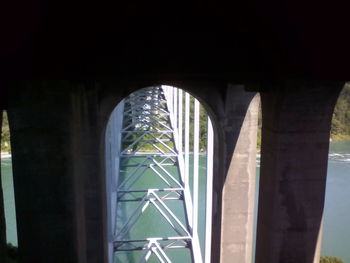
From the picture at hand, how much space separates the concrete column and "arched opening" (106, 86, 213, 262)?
56.3 inches

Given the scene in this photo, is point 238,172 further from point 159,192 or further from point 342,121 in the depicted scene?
point 342,121

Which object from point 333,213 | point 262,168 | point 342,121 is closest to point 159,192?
point 333,213

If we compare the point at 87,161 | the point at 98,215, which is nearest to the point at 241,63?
the point at 87,161

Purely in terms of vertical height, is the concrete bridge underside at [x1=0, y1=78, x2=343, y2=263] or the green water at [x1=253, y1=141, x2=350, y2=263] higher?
the concrete bridge underside at [x1=0, y1=78, x2=343, y2=263]

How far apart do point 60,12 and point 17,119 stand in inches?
93.2

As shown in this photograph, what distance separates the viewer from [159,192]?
26766mm

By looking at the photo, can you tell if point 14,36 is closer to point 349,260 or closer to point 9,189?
point 349,260

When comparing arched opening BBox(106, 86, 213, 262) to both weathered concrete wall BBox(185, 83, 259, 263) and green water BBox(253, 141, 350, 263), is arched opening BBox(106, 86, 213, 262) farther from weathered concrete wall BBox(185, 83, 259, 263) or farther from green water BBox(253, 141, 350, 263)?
green water BBox(253, 141, 350, 263)

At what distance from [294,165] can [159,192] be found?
852 inches

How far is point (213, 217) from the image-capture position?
402 inches

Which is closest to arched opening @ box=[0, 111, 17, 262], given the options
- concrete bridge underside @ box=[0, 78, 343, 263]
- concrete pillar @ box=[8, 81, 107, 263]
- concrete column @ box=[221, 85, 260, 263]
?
concrete pillar @ box=[8, 81, 107, 263]

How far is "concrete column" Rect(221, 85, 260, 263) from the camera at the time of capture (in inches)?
357

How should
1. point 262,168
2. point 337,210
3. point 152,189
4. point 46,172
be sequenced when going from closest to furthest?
point 46,172 → point 262,168 → point 152,189 → point 337,210

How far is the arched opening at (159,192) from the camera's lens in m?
14.6
